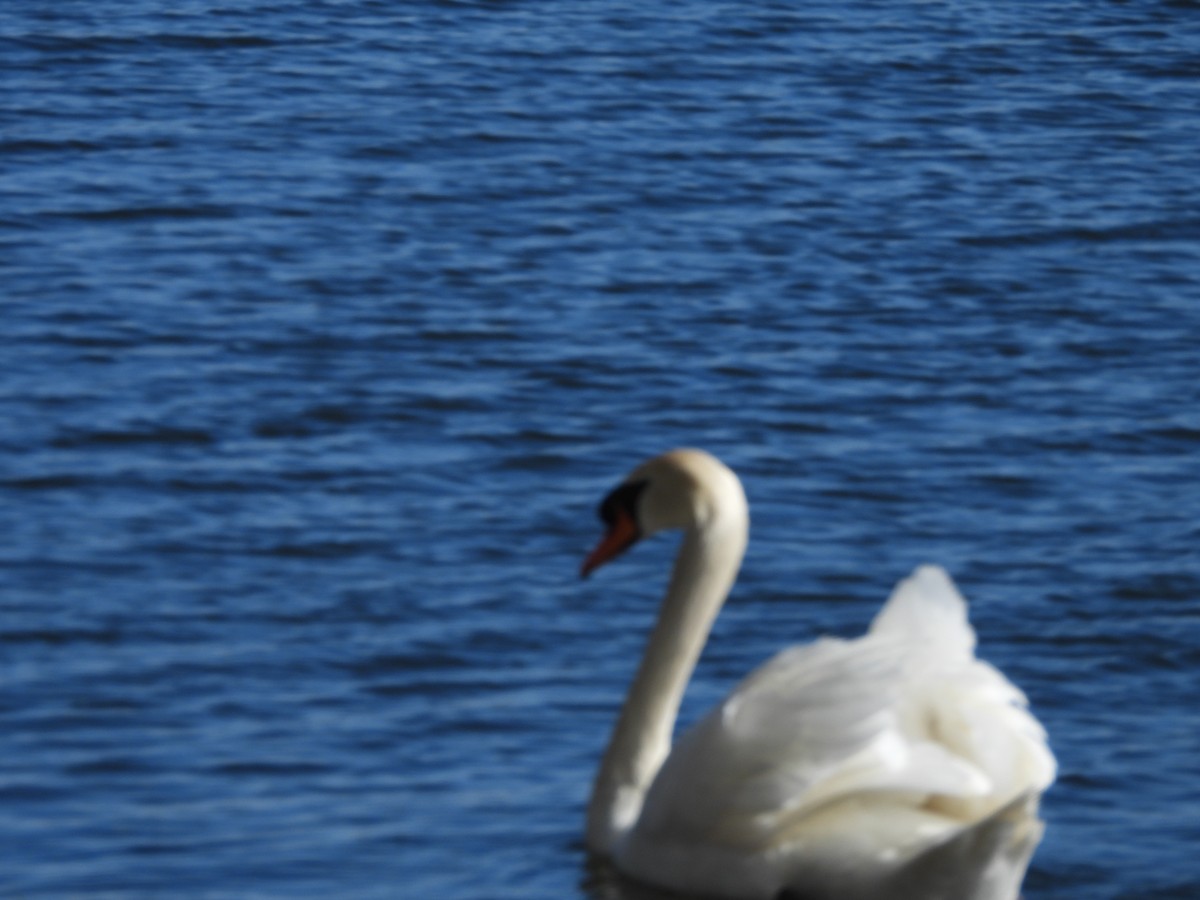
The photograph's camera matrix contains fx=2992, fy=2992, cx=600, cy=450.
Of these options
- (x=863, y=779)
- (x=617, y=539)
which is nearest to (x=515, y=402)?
(x=617, y=539)

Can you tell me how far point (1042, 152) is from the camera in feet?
50.2

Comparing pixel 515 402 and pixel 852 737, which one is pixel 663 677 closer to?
pixel 852 737

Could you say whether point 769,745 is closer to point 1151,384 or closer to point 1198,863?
point 1198,863

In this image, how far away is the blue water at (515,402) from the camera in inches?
307

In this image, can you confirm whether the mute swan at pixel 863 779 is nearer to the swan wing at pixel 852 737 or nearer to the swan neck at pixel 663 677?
the swan wing at pixel 852 737

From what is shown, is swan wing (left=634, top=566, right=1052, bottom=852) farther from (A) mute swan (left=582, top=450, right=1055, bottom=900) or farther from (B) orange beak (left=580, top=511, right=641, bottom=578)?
(B) orange beak (left=580, top=511, right=641, bottom=578)

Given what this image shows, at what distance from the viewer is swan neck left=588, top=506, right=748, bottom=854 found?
7395 millimetres

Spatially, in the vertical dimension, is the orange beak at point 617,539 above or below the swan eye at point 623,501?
below

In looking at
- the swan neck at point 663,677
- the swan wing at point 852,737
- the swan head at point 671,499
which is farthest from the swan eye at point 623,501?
the swan wing at point 852,737

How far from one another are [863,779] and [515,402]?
4511 millimetres

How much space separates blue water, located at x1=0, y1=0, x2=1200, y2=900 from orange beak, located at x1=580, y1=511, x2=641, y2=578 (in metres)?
0.64

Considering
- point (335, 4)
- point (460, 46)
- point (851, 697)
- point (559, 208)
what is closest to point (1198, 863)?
point (851, 697)

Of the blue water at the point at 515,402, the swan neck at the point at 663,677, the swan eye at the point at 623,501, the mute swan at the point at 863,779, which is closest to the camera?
the mute swan at the point at 863,779

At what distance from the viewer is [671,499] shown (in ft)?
24.5
